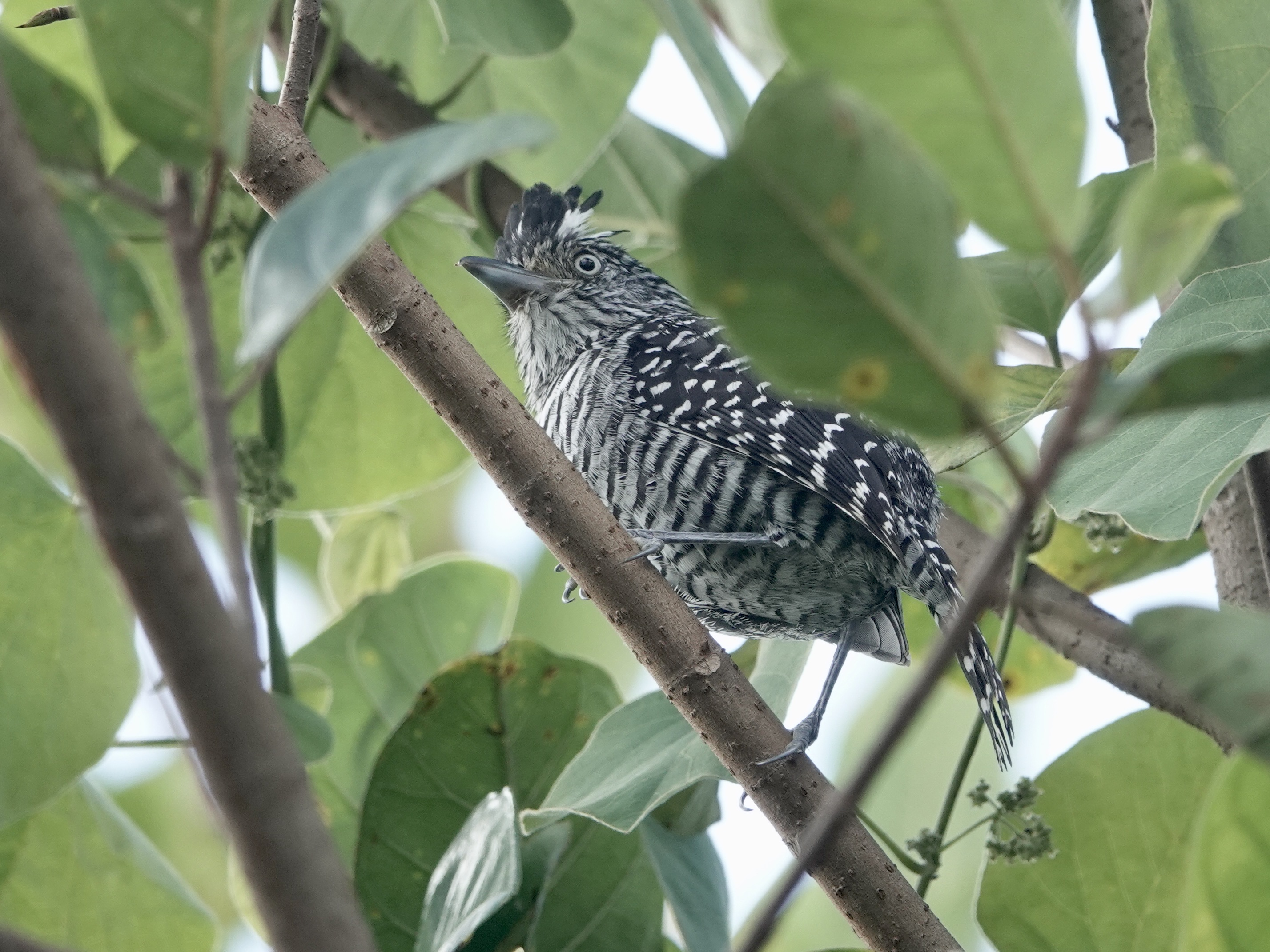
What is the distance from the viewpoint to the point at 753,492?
293cm

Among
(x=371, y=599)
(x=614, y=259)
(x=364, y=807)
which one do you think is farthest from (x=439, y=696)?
(x=614, y=259)

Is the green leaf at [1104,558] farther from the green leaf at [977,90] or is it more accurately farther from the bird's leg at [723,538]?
the green leaf at [977,90]

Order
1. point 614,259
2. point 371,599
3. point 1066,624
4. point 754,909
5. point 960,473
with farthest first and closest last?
point 614,259, point 754,909, point 960,473, point 371,599, point 1066,624

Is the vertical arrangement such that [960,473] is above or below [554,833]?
above

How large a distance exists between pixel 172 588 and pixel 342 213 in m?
0.28

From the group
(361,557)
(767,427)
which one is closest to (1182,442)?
(767,427)

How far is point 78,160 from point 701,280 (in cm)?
52

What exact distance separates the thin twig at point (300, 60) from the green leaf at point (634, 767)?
1.02 meters

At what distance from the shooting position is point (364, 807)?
1.99m

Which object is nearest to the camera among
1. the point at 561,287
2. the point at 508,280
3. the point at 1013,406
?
the point at 1013,406

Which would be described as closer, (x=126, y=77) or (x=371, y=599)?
(x=126, y=77)

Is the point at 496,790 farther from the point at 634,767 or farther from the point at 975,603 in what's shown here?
the point at 975,603

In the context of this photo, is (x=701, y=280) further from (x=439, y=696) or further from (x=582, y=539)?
(x=439, y=696)

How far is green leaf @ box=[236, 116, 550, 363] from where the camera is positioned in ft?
2.77
